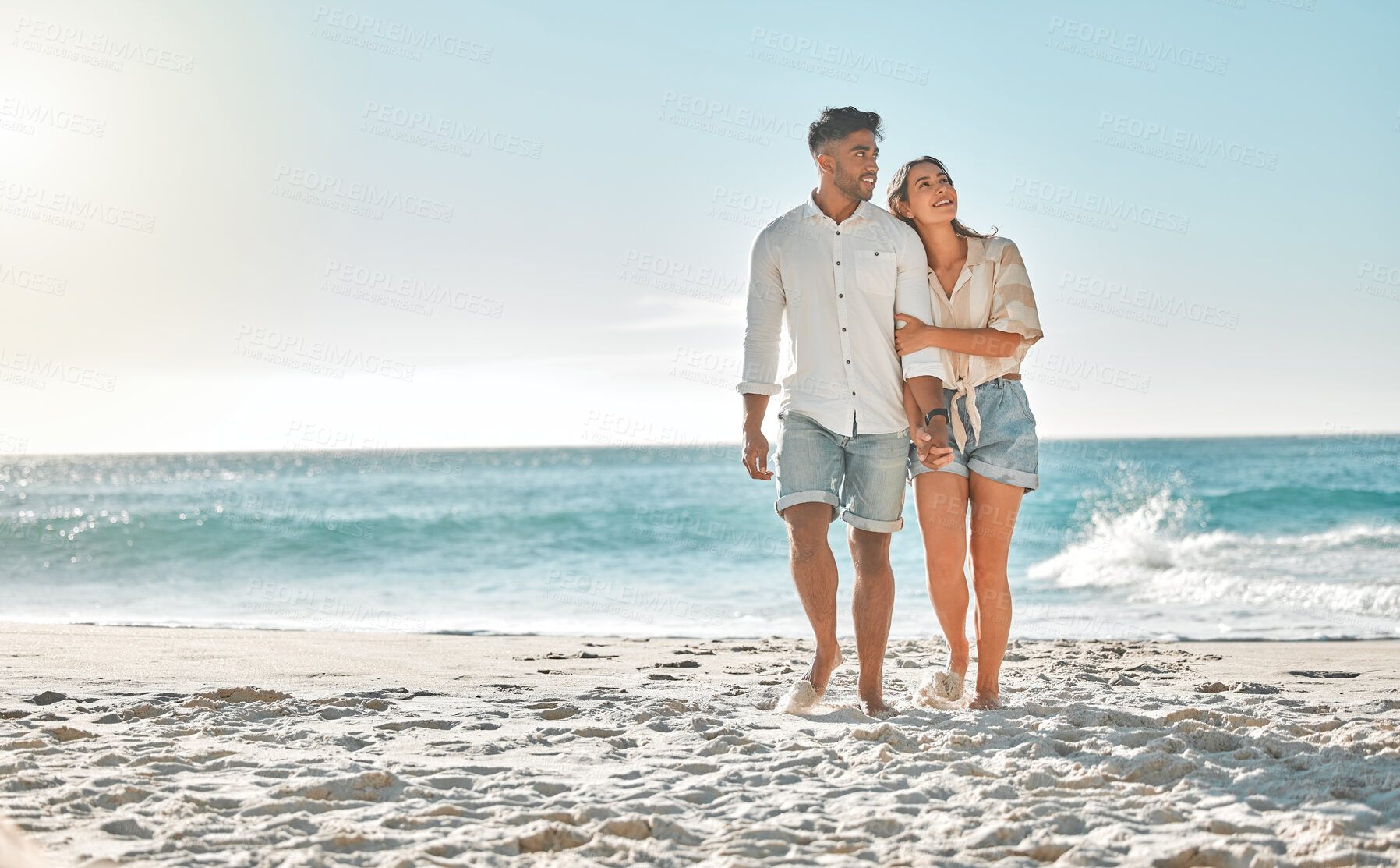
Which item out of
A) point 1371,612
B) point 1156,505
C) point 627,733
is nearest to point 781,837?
point 627,733

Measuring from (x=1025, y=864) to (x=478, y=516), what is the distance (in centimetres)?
1772

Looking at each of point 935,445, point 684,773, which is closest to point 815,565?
point 935,445

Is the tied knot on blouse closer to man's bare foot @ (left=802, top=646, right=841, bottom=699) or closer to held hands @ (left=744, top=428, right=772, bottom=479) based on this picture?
held hands @ (left=744, top=428, right=772, bottom=479)

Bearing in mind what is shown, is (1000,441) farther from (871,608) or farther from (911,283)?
(871,608)

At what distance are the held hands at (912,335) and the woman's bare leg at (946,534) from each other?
461 mm

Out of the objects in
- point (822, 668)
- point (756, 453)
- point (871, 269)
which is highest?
point (871, 269)

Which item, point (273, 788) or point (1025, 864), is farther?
point (273, 788)

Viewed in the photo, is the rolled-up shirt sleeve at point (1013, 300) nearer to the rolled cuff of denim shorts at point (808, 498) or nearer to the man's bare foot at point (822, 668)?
the rolled cuff of denim shorts at point (808, 498)

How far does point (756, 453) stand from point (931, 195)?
113cm

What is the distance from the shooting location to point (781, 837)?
2221mm

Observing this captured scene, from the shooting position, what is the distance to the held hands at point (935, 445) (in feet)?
11.2

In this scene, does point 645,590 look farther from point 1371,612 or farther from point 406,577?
point 1371,612

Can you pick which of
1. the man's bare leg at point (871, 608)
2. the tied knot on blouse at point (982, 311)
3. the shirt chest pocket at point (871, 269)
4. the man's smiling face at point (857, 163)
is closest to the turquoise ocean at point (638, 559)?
the man's bare leg at point (871, 608)

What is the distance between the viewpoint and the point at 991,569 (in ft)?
11.7
